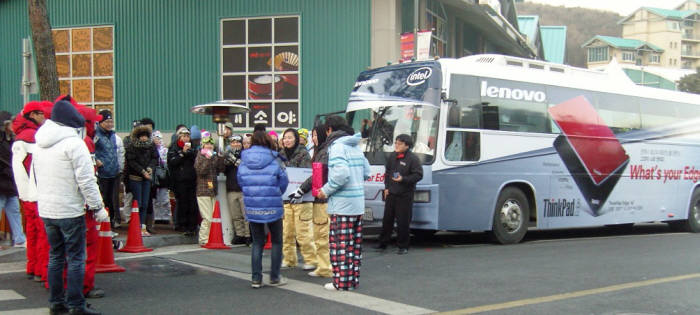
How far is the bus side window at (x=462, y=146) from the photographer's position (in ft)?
36.6

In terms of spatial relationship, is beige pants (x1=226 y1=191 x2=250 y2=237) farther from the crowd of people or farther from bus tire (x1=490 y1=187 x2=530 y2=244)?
bus tire (x1=490 y1=187 x2=530 y2=244)

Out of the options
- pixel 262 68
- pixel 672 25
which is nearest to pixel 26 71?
pixel 262 68

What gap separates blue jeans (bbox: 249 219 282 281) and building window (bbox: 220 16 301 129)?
12.7 metres

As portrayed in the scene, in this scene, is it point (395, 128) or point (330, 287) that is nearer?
point (330, 287)

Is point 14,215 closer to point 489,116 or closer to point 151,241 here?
point 151,241

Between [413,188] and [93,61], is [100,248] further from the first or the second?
[93,61]

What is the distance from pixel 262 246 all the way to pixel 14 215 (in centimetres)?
443

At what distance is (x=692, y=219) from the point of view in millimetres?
15484

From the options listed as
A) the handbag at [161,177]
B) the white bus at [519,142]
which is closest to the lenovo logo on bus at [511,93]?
the white bus at [519,142]

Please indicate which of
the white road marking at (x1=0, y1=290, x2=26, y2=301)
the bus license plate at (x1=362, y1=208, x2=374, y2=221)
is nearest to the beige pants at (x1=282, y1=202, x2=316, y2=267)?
the bus license plate at (x1=362, y1=208, x2=374, y2=221)

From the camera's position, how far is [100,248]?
27.8ft

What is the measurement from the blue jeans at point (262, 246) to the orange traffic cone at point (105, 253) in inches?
80.0

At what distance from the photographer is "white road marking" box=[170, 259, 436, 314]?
6456 mm

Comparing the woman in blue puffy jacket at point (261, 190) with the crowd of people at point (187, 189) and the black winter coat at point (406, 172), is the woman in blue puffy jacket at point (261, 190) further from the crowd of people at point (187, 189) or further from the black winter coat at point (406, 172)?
the black winter coat at point (406, 172)
